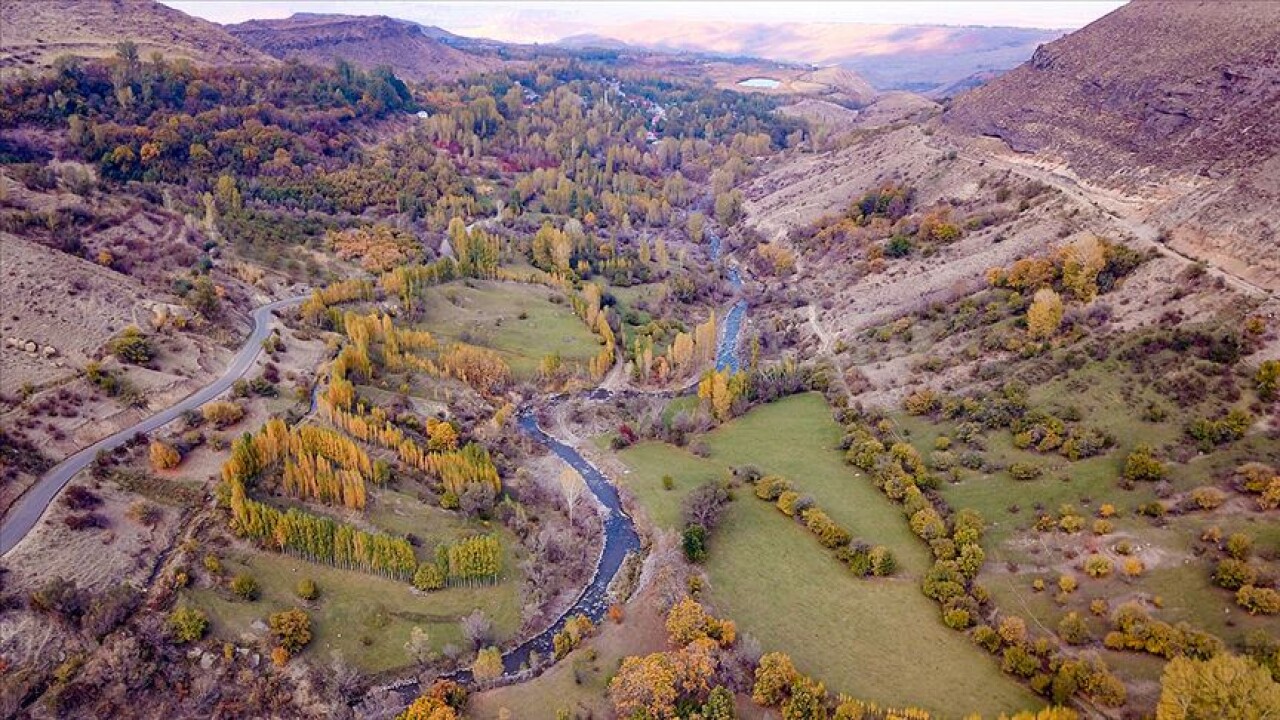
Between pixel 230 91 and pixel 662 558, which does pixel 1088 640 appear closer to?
pixel 662 558

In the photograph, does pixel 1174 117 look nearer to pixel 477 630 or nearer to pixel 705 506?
pixel 705 506

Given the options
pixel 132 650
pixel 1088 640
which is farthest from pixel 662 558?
pixel 132 650

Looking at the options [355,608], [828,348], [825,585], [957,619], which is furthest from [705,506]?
[828,348]

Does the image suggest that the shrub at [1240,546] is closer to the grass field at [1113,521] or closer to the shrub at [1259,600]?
the grass field at [1113,521]

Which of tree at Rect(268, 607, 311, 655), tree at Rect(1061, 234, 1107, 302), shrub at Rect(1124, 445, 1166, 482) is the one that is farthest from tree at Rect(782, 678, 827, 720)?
tree at Rect(1061, 234, 1107, 302)

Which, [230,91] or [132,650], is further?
[230,91]

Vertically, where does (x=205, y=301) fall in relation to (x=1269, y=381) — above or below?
below
